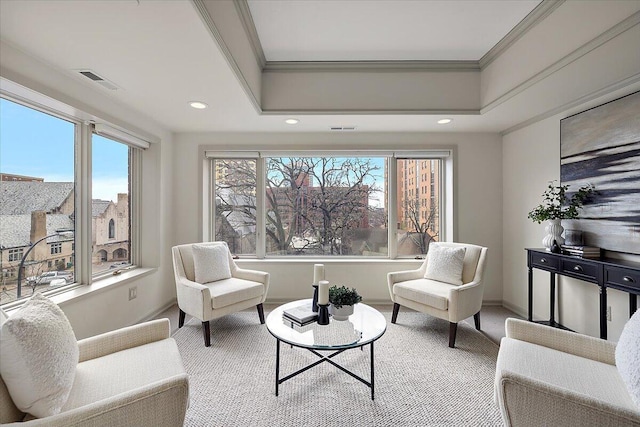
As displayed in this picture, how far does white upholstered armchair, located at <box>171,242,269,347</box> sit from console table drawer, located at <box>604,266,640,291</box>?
2.79 meters

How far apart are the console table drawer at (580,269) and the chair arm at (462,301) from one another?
687 millimetres

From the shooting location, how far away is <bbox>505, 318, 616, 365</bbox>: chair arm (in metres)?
1.48

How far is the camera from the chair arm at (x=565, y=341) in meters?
1.48

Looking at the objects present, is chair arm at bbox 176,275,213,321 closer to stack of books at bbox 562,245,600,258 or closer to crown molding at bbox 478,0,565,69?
stack of books at bbox 562,245,600,258

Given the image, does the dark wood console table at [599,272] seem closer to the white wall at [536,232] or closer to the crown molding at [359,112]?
the white wall at [536,232]

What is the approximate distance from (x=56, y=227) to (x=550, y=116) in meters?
4.56

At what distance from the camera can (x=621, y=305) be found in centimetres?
217

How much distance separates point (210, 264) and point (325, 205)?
1.59m

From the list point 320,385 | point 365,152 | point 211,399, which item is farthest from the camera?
point 365,152

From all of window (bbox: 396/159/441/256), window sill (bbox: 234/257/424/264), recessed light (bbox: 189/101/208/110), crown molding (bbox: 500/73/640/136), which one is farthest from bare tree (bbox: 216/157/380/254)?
crown molding (bbox: 500/73/640/136)

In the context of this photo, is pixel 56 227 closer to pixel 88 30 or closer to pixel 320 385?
pixel 88 30

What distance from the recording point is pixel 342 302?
2.01 meters

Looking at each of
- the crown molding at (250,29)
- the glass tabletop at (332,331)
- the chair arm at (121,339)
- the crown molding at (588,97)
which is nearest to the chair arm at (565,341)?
the glass tabletop at (332,331)

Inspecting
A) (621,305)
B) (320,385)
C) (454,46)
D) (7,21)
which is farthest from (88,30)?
(621,305)
